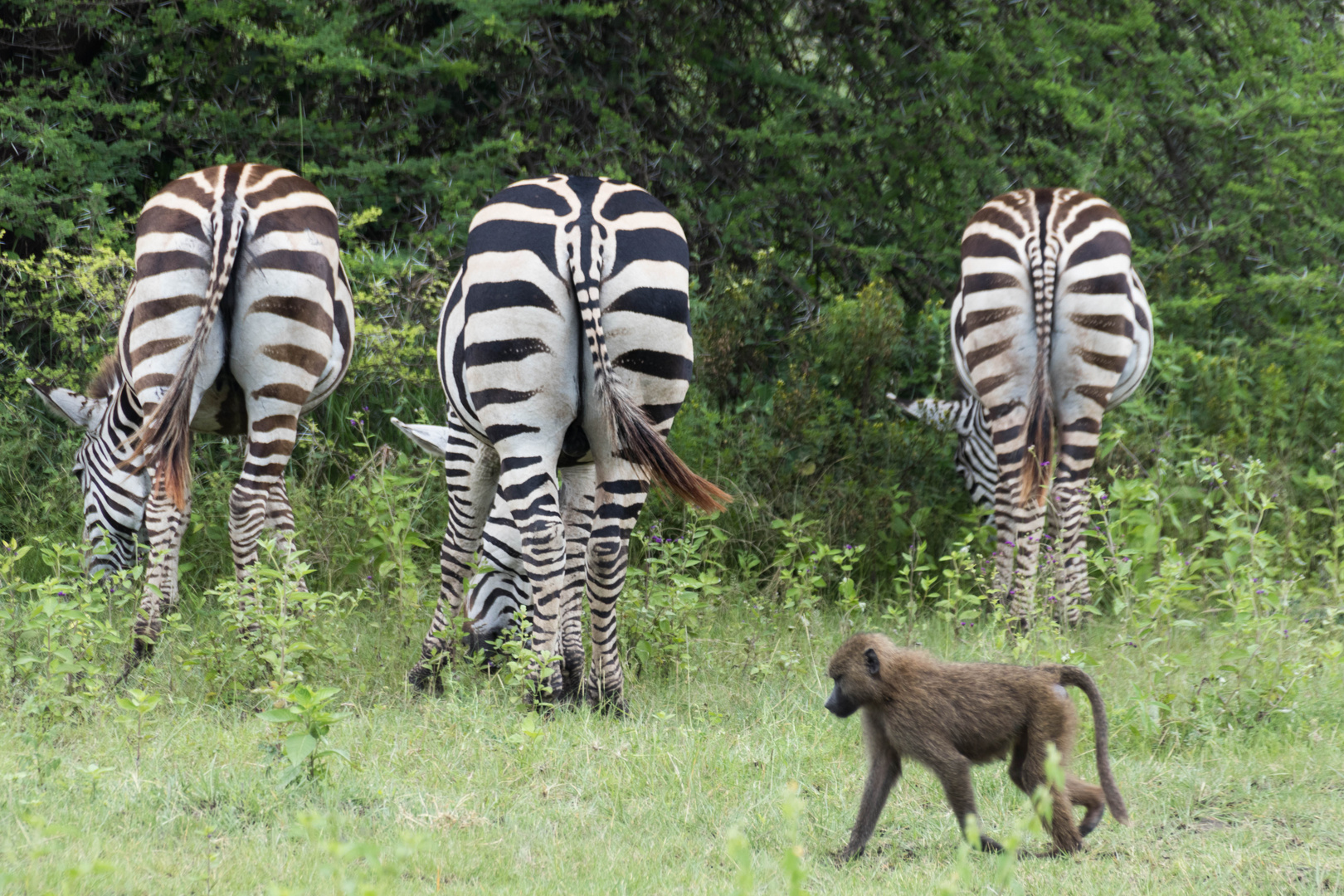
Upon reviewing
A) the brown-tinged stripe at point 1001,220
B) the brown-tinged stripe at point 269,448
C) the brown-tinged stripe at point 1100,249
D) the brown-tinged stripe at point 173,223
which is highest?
the brown-tinged stripe at point 1001,220

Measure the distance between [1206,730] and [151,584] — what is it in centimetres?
469

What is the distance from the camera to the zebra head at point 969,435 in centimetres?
773

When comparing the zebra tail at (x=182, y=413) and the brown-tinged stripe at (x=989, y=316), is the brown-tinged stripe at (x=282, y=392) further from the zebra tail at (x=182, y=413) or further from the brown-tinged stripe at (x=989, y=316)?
the brown-tinged stripe at (x=989, y=316)

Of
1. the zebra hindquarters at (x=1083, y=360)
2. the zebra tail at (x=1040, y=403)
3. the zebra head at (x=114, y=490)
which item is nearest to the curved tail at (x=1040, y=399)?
the zebra tail at (x=1040, y=403)

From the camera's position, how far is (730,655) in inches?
236

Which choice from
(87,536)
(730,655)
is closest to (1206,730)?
(730,655)

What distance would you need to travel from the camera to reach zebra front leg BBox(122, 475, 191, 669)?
5562 mm

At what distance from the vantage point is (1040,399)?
6.52 meters

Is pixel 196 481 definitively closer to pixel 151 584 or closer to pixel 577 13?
pixel 151 584

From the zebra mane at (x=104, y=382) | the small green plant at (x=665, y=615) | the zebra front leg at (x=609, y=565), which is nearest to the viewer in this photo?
the zebra front leg at (x=609, y=565)

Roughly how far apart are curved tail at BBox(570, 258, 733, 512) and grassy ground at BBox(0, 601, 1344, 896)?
103 cm

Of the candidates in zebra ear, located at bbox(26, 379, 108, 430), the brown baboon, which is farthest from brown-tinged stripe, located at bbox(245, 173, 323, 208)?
the brown baboon

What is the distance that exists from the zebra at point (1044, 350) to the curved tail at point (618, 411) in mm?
2460

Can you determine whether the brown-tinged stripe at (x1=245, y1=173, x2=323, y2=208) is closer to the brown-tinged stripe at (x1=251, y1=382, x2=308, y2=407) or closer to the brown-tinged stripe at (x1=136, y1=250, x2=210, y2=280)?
the brown-tinged stripe at (x1=136, y1=250, x2=210, y2=280)
